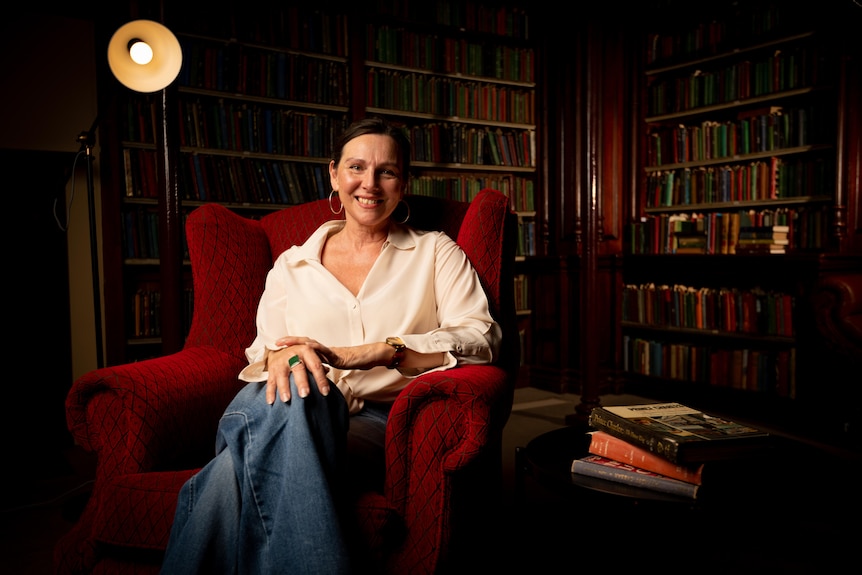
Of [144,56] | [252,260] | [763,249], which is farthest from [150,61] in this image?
[763,249]

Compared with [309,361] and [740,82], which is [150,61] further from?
A: [740,82]

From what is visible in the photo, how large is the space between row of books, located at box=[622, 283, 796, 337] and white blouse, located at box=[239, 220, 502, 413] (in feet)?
7.81

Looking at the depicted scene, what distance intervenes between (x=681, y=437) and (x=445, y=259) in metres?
0.74

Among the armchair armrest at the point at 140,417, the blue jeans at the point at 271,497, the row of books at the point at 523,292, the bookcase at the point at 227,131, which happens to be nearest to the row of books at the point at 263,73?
the bookcase at the point at 227,131

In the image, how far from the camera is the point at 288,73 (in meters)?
3.37

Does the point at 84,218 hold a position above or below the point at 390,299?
above

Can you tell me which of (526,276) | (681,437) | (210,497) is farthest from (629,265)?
(210,497)

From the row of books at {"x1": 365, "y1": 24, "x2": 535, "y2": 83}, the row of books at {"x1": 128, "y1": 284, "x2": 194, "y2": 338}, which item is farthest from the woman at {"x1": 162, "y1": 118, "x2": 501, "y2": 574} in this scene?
the row of books at {"x1": 365, "y1": 24, "x2": 535, "y2": 83}

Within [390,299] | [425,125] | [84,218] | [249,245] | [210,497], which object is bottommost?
[210,497]

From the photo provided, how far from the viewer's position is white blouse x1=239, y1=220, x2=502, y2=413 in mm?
1480

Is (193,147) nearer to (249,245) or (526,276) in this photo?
(249,245)

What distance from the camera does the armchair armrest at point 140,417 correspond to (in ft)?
4.34

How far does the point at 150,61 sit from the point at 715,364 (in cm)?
314

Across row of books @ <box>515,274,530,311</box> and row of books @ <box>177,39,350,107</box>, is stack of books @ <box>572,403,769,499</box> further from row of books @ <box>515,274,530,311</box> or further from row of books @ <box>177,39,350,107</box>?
row of books @ <box>515,274,530,311</box>
